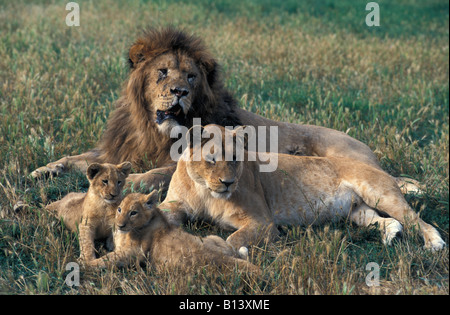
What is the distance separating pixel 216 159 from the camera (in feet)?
14.9

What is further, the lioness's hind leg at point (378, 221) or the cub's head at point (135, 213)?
the lioness's hind leg at point (378, 221)

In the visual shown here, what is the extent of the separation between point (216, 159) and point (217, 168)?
7 cm

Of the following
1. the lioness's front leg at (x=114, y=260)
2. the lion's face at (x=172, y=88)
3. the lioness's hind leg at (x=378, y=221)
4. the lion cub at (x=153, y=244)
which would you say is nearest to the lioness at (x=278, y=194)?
the lioness's hind leg at (x=378, y=221)

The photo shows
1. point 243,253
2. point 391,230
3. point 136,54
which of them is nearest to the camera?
point 243,253

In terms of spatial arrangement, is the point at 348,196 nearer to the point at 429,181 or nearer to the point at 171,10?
A: the point at 429,181

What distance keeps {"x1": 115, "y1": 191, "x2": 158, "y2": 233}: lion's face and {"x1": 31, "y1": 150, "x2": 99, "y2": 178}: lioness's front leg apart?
1944 millimetres

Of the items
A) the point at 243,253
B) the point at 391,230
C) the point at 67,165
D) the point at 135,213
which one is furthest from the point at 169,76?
the point at 391,230

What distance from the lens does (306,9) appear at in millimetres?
16266

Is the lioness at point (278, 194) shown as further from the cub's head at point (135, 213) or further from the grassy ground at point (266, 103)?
the cub's head at point (135, 213)

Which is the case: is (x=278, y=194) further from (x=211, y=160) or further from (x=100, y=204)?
(x=100, y=204)

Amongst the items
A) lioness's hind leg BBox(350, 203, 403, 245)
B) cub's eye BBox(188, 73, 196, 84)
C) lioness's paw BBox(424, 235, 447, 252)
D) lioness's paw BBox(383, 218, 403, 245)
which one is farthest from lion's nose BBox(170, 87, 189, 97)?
lioness's paw BBox(424, 235, 447, 252)

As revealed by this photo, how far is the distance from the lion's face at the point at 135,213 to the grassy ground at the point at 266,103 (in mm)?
304

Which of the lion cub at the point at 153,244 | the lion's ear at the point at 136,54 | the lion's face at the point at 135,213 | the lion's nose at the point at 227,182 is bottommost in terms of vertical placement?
the lion cub at the point at 153,244

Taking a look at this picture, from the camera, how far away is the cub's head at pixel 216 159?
4.52 m
